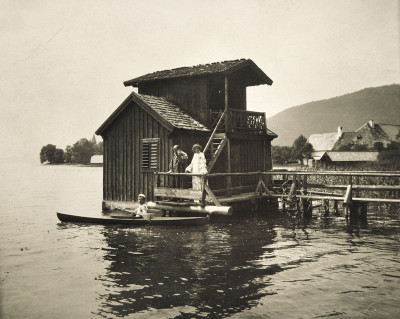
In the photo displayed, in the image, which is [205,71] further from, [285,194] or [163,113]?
[285,194]

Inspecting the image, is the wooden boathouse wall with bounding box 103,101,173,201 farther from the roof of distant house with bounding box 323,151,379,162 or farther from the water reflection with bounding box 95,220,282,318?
the roof of distant house with bounding box 323,151,379,162

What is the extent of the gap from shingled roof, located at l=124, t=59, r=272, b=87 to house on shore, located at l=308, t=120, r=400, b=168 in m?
39.0

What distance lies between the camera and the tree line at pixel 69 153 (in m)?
136

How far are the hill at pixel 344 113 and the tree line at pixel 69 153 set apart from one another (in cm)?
8725

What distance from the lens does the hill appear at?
143m

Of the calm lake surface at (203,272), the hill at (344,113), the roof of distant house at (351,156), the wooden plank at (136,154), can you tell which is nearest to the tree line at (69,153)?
the hill at (344,113)

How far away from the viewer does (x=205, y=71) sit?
19984mm

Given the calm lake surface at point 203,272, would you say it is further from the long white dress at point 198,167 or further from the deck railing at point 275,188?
the long white dress at point 198,167

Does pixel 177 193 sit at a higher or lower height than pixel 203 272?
higher

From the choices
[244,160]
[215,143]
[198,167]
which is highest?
[215,143]

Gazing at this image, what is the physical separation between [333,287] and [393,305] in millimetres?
1389

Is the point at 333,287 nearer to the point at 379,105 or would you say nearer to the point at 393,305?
the point at 393,305

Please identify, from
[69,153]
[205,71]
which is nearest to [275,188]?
[205,71]

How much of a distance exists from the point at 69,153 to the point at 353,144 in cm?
10218
